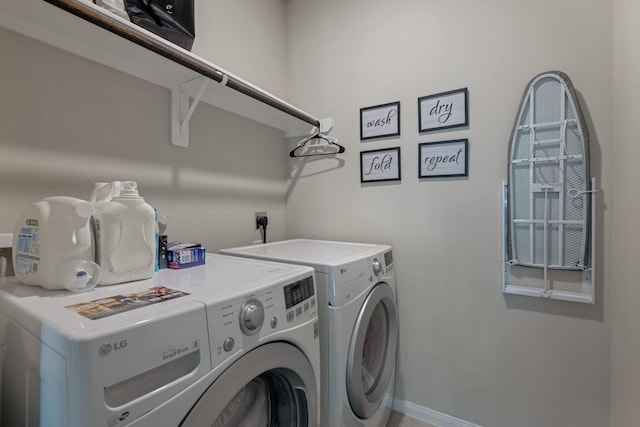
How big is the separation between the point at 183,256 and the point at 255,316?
19.0 inches

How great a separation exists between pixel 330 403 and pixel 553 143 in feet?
4.64

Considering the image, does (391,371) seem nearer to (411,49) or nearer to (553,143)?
(553,143)

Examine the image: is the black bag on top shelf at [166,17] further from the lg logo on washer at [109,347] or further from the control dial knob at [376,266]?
the control dial knob at [376,266]

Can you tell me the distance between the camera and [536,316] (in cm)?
133

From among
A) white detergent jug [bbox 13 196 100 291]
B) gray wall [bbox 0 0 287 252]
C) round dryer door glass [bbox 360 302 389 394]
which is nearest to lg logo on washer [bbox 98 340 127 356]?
white detergent jug [bbox 13 196 100 291]

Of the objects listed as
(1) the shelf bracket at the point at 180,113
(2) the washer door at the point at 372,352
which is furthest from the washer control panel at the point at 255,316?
(1) the shelf bracket at the point at 180,113

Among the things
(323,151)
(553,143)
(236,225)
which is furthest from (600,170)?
(236,225)

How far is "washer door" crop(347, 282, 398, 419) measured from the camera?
1.10 m


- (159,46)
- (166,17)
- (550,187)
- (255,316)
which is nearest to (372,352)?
(255,316)

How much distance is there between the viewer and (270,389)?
89 cm

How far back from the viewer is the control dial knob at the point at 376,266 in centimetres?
131

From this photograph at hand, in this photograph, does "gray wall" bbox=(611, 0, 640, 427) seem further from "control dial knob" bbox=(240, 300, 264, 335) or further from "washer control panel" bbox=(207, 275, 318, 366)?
"control dial knob" bbox=(240, 300, 264, 335)

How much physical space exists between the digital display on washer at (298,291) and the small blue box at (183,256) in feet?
1.40

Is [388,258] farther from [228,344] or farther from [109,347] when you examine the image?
[109,347]
